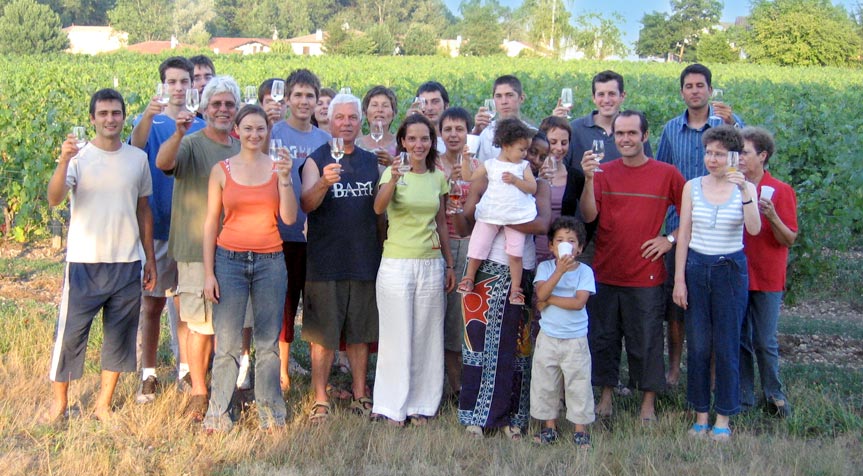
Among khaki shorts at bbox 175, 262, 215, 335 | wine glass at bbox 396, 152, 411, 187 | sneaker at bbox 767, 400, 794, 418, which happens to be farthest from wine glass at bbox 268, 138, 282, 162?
sneaker at bbox 767, 400, 794, 418

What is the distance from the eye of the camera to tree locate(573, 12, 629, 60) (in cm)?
7762

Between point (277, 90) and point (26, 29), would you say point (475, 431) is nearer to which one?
point (277, 90)

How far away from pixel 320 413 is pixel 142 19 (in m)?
96.7

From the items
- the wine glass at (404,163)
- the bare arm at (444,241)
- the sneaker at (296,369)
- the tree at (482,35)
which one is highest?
the tree at (482,35)

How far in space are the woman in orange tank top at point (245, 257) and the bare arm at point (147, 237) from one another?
573 millimetres

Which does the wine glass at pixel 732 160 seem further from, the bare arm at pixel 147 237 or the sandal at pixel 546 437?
the bare arm at pixel 147 237

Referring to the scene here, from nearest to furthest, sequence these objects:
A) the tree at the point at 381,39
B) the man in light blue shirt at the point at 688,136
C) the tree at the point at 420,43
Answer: the man in light blue shirt at the point at 688,136, the tree at the point at 381,39, the tree at the point at 420,43

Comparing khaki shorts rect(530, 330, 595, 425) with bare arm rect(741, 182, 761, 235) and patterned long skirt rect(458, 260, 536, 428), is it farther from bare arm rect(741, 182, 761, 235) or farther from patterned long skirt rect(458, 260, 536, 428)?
bare arm rect(741, 182, 761, 235)

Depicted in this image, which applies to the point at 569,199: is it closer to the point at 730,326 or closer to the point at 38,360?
the point at 730,326

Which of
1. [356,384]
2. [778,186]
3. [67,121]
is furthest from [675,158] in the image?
[67,121]

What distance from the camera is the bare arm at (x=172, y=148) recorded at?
5098 mm

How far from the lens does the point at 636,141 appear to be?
552 centimetres

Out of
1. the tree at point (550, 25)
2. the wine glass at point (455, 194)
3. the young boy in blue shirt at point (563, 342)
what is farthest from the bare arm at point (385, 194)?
the tree at point (550, 25)

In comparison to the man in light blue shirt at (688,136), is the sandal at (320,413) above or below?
below
